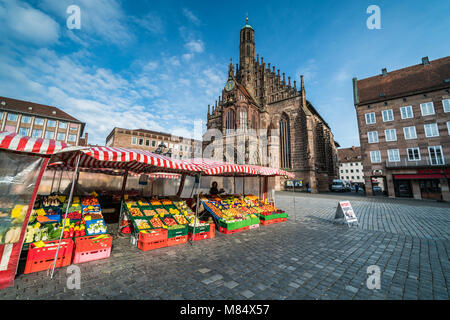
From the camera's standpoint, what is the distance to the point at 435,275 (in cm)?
358

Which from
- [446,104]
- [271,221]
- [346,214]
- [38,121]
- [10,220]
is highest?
[38,121]

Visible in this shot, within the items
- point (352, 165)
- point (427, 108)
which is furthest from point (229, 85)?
point (352, 165)

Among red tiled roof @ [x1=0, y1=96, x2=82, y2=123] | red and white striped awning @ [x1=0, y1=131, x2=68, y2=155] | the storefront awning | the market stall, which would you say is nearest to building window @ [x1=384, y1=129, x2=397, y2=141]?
the storefront awning

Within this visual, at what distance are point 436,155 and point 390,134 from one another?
450cm

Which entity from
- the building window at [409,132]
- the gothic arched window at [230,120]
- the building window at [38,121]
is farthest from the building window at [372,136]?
the building window at [38,121]

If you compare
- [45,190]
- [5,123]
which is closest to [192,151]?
[45,190]

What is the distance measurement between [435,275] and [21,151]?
854 centimetres

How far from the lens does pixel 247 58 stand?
1459 inches

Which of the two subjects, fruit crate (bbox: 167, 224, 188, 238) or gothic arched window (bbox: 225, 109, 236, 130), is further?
gothic arched window (bbox: 225, 109, 236, 130)

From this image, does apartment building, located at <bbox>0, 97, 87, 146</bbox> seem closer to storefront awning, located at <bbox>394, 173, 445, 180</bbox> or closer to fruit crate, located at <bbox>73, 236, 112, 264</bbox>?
fruit crate, located at <bbox>73, 236, 112, 264</bbox>

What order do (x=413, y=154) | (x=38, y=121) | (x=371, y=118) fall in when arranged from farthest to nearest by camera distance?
(x=38, y=121) → (x=371, y=118) → (x=413, y=154)

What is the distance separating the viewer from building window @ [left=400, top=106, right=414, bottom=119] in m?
20.8

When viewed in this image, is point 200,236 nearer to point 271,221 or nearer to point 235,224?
point 235,224

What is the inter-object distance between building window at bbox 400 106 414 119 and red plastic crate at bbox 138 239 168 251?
95.8 ft
